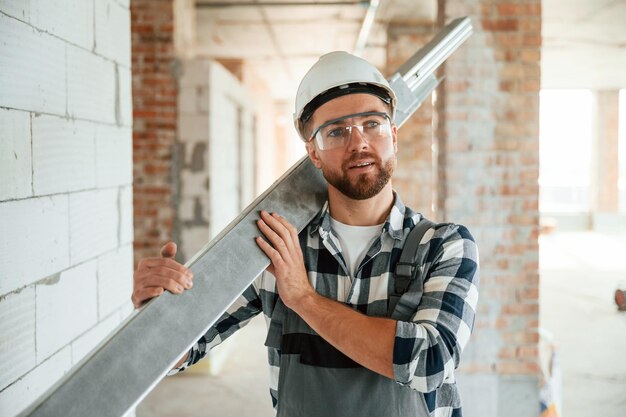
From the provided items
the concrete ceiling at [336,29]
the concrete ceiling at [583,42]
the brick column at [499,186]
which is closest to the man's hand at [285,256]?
the brick column at [499,186]

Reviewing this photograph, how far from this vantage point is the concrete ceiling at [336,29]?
635 cm

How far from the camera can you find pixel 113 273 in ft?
7.14

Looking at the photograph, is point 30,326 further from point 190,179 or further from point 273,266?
point 190,179

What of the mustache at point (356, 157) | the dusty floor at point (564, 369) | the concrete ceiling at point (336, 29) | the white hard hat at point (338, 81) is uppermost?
the concrete ceiling at point (336, 29)

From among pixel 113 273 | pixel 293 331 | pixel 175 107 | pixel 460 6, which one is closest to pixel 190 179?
pixel 175 107

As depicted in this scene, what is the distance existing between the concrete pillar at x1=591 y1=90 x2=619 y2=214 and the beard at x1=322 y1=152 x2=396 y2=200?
16.1 meters

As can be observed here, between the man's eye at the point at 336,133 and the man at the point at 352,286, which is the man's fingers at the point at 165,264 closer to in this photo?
the man at the point at 352,286

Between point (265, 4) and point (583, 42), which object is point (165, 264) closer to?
point (265, 4)

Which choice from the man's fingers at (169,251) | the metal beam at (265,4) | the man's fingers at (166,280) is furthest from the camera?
the metal beam at (265,4)

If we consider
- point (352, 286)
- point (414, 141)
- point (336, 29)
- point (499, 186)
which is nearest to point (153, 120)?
point (499, 186)

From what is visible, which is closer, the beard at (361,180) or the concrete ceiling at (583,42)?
the beard at (361,180)

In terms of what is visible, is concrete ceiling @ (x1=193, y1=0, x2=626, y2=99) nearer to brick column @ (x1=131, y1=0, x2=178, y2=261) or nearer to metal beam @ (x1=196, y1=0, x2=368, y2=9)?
metal beam @ (x1=196, y1=0, x2=368, y2=9)

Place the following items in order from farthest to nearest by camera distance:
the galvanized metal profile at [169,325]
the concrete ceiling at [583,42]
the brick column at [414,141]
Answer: the brick column at [414,141]
the concrete ceiling at [583,42]
the galvanized metal profile at [169,325]

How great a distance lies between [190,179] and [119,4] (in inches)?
123
